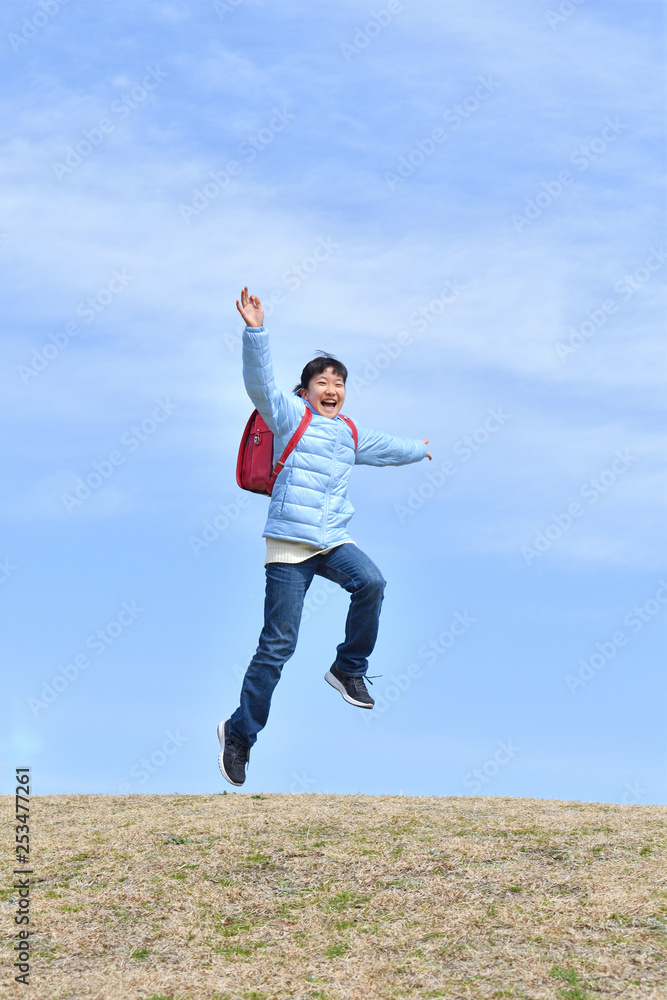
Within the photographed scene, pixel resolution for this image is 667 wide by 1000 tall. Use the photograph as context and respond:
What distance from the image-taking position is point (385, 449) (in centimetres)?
1095

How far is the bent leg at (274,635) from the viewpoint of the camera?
10.1 metres

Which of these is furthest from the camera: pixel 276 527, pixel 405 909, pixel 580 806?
pixel 580 806

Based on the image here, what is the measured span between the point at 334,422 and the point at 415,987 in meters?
5.29

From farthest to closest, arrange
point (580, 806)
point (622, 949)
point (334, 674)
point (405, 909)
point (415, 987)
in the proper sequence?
point (580, 806)
point (334, 674)
point (405, 909)
point (622, 949)
point (415, 987)

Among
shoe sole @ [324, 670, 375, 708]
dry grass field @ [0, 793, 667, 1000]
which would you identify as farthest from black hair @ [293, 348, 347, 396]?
dry grass field @ [0, 793, 667, 1000]

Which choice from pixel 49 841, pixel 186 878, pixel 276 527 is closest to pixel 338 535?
pixel 276 527

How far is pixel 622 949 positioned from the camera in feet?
24.3

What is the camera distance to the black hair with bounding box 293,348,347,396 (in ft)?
34.3

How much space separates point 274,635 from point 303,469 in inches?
64.9

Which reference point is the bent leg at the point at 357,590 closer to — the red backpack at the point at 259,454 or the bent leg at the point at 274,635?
the bent leg at the point at 274,635

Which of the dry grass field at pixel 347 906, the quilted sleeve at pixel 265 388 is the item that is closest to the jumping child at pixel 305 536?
the quilted sleeve at pixel 265 388

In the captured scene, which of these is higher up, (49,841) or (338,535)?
(338,535)

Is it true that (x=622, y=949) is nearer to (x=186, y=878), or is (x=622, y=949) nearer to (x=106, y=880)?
(x=186, y=878)

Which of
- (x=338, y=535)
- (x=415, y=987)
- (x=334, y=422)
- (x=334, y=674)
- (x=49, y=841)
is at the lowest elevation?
(x=415, y=987)
